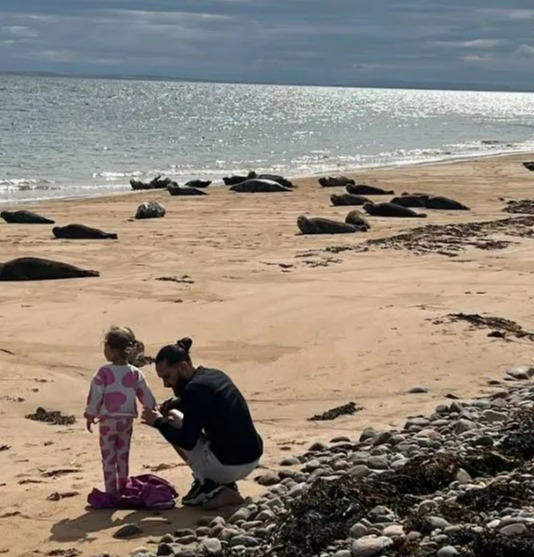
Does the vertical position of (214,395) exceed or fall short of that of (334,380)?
it exceeds it

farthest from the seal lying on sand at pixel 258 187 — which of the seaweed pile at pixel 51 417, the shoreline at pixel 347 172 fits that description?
the seaweed pile at pixel 51 417

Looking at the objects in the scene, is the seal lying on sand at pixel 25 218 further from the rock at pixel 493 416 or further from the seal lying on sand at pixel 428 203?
the rock at pixel 493 416

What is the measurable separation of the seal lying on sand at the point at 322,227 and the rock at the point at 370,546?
1456cm

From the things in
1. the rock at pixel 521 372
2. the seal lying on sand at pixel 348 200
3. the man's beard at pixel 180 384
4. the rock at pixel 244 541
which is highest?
the man's beard at pixel 180 384

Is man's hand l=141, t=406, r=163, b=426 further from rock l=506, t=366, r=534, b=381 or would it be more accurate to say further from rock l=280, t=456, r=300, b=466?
rock l=506, t=366, r=534, b=381

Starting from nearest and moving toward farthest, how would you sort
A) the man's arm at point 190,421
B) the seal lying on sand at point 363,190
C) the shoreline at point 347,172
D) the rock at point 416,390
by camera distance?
1. the man's arm at point 190,421
2. the rock at point 416,390
3. the seal lying on sand at point 363,190
4. the shoreline at point 347,172

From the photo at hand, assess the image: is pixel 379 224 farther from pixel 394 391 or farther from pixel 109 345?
pixel 109 345

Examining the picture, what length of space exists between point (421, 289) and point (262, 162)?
34.1 meters

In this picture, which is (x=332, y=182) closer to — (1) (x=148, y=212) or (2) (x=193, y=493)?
(1) (x=148, y=212)

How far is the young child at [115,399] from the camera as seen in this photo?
21.8 feet

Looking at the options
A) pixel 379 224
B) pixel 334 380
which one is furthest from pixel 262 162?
pixel 334 380

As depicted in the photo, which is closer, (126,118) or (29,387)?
(29,387)

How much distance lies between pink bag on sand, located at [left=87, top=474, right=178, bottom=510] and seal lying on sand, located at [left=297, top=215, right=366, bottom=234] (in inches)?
526

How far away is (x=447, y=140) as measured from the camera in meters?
70.7
